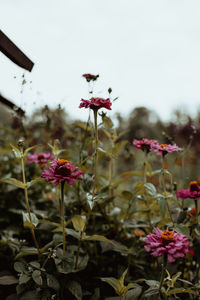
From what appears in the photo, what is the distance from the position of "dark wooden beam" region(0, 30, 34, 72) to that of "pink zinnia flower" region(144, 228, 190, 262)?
857 mm

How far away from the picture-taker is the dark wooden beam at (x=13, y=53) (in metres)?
1.01

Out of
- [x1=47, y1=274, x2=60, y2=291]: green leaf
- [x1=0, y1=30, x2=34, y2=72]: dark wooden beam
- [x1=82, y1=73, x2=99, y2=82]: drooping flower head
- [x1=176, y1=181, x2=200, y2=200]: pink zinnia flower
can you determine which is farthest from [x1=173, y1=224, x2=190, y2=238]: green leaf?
[x1=0, y1=30, x2=34, y2=72]: dark wooden beam

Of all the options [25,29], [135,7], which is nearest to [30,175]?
[25,29]

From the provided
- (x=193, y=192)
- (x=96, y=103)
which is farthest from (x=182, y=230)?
(x=96, y=103)

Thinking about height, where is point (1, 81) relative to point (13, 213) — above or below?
above

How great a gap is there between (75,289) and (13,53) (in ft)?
3.09

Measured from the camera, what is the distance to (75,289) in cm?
93

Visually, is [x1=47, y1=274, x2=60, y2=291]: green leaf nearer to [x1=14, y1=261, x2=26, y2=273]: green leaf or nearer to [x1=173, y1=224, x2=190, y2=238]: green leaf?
[x1=14, y1=261, x2=26, y2=273]: green leaf

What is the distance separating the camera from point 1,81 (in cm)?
134

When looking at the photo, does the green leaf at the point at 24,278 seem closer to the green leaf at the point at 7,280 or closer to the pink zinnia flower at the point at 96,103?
the green leaf at the point at 7,280

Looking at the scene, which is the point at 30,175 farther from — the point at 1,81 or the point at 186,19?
the point at 186,19

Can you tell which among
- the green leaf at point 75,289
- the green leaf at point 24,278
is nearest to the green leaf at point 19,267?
the green leaf at point 24,278

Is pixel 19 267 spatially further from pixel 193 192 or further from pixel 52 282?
pixel 193 192

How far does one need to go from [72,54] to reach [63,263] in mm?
1207
